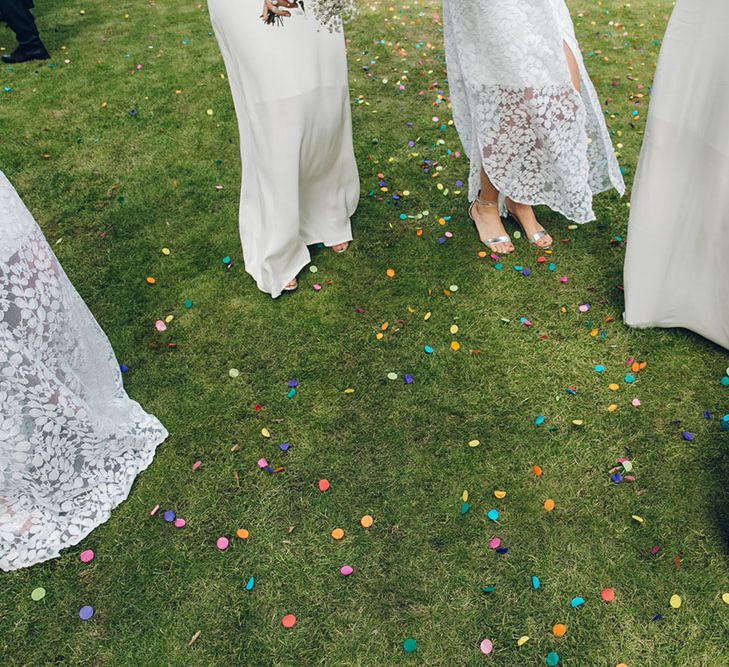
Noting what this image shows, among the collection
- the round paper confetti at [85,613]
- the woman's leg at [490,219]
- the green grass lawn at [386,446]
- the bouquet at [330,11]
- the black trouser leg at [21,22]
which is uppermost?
the bouquet at [330,11]

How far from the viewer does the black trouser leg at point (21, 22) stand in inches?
211

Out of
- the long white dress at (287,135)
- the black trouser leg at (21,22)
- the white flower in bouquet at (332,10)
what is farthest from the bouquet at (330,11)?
the black trouser leg at (21,22)

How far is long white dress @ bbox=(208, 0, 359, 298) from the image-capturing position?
2.57 meters

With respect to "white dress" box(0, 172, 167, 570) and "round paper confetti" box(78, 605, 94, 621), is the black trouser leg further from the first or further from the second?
"round paper confetti" box(78, 605, 94, 621)

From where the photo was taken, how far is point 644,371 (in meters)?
2.63

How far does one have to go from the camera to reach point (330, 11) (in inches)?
91.0

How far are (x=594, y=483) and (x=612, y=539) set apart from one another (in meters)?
0.22

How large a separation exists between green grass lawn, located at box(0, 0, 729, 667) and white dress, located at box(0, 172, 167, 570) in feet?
0.34

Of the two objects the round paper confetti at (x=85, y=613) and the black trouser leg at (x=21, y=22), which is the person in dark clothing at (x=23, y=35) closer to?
the black trouser leg at (x=21, y=22)

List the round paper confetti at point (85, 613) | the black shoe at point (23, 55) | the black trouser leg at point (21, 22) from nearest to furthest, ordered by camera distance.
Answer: the round paper confetti at point (85, 613) → the black trouser leg at point (21, 22) → the black shoe at point (23, 55)

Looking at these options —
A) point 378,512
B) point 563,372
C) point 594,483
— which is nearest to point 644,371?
point 563,372

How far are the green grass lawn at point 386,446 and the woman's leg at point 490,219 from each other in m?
0.08

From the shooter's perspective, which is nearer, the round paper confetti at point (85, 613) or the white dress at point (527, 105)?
the round paper confetti at point (85, 613)

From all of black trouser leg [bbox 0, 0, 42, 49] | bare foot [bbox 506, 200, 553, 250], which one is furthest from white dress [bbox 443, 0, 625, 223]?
black trouser leg [bbox 0, 0, 42, 49]
